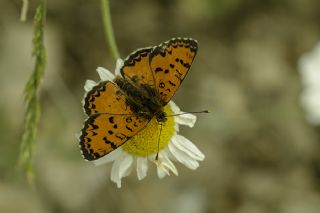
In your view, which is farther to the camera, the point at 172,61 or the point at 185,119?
the point at 185,119

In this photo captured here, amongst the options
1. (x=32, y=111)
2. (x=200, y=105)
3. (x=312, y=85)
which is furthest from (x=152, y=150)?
(x=200, y=105)

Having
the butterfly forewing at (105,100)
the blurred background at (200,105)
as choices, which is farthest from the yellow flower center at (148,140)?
the blurred background at (200,105)

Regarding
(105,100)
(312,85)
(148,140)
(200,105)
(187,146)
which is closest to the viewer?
(105,100)

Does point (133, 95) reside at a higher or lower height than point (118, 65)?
lower

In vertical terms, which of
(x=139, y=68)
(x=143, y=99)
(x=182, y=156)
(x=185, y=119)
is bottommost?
(x=182, y=156)

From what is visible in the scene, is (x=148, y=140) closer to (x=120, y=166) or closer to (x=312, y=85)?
(x=120, y=166)

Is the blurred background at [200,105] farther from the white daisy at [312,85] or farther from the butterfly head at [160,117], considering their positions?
the butterfly head at [160,117]

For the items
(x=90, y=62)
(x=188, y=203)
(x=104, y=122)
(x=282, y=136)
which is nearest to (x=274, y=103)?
(x=282, y=136)

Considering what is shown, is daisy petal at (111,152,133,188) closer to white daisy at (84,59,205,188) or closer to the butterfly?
white daisy at (84,59,205,188)

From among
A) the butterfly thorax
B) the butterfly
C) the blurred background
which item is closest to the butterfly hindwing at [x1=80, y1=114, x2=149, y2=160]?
the butterfly
